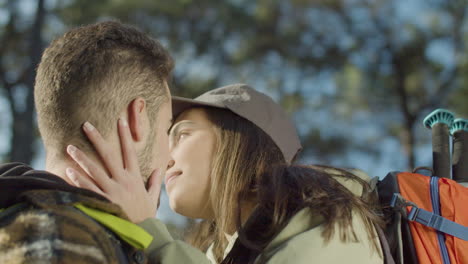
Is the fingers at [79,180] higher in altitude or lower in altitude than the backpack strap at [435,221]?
higher

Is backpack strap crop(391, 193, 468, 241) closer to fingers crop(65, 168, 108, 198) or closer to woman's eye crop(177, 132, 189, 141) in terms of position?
woman's eye crop(177, 132, 189, 141)

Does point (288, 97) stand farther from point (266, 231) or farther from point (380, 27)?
point (266, 231)

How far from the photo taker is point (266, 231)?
1.94 m

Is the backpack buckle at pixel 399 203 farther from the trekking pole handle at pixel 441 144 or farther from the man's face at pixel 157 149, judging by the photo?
the man's face at pixel 157 149

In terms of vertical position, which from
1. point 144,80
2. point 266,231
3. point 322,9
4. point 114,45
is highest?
point 322,9

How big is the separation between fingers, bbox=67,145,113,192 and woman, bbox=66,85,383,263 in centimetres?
60

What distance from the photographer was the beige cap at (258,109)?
93.0 inches

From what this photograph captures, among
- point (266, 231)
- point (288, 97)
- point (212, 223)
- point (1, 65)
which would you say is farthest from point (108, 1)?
point (266, 231)

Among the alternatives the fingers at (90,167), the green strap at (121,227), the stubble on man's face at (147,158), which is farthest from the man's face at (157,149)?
the green strap at (121,227)

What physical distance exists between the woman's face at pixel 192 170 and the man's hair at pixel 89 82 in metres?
0.72

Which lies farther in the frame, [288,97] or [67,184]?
[288,97]

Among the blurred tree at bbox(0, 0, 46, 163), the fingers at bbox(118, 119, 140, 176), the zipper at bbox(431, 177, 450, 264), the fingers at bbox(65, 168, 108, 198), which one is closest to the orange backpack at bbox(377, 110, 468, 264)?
the zipper at bbox(431, 177, 450, 264)

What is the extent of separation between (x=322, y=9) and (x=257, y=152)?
7.52m

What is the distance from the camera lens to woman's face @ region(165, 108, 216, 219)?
231cm
